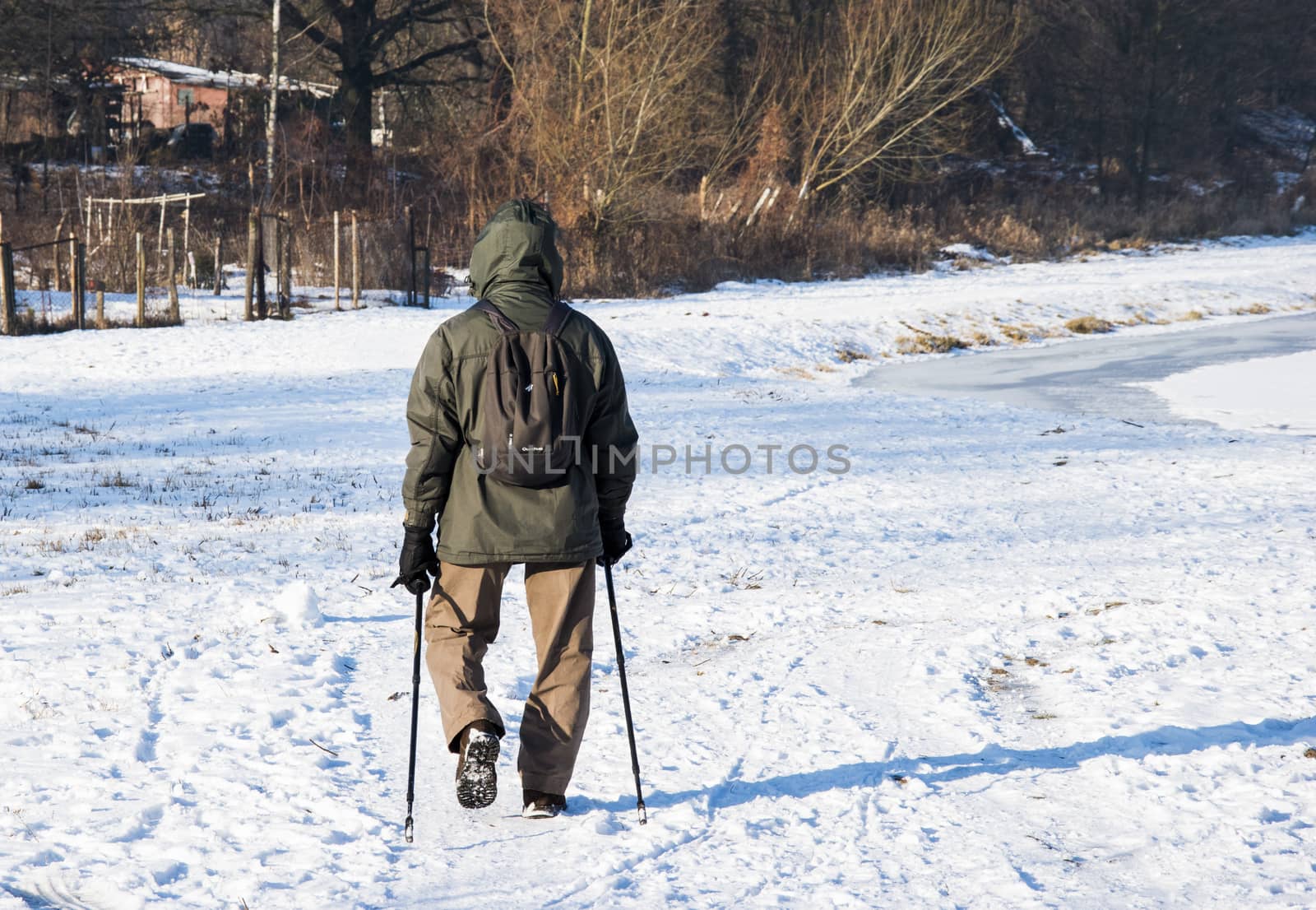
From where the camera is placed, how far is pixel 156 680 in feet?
17.2

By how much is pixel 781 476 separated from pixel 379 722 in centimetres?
579

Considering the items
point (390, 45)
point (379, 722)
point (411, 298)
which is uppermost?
point (390, 45)

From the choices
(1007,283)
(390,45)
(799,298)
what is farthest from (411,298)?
(390,45)

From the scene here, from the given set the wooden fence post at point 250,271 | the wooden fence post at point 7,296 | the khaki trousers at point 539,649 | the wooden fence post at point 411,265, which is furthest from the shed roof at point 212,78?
the khaki trousers at point 539,649

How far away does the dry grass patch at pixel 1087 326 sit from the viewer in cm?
2184

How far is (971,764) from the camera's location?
179 inches

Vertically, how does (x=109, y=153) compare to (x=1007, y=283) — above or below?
above

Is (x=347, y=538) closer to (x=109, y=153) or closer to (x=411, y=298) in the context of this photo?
(x=411, y=298)

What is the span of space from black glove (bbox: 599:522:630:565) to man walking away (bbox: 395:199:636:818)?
0.07 meters

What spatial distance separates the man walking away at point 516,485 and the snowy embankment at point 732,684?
381mm

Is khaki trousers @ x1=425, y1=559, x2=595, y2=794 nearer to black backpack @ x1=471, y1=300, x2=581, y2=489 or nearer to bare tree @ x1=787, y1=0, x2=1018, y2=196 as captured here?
black backpack @ x1=471, y1=300, x2=581, y2=489

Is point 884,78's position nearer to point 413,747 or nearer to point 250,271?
point 250,271

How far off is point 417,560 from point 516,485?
1.38ft

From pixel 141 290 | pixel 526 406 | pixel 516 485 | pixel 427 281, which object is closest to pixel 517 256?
pixel 526 406
